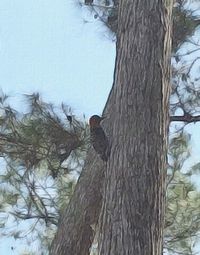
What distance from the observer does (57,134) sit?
14.6 ft

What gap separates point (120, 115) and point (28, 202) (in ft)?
6.64

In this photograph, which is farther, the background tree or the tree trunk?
the background tree

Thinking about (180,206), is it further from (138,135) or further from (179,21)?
(138,135)

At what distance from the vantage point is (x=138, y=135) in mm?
2908

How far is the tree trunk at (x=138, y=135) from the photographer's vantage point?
9.08 ft

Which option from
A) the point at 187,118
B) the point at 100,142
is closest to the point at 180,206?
the point at 187,118

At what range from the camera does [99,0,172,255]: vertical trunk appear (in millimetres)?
2768

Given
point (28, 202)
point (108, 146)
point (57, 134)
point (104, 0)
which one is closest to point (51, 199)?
point (28, 202)

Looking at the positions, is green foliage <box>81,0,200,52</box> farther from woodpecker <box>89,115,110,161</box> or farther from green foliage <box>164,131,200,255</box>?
woodpecker <box>89,115,110,161</box>

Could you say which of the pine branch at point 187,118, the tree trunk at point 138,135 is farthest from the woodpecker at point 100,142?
the pine branch at point 187,118

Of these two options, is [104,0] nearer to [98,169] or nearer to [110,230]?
[98,169]

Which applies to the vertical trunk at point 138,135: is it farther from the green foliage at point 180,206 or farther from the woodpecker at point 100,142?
the green foliage at point 180,206

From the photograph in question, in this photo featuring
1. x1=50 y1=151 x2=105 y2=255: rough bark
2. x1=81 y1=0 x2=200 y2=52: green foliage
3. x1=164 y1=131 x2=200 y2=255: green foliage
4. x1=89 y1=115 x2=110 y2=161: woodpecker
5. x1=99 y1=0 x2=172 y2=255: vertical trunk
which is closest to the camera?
x1=99 y1=0 x2=172 y2=255: vertical trunk

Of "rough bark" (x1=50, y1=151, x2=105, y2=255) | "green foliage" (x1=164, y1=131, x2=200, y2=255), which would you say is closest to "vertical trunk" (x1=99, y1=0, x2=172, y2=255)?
"rough bark" (x1=50, y1=151, x2=105, y2=255)
